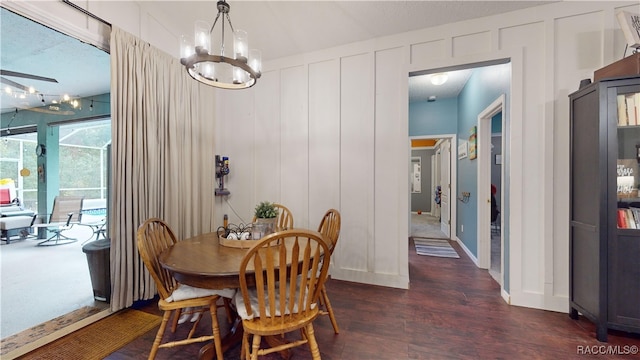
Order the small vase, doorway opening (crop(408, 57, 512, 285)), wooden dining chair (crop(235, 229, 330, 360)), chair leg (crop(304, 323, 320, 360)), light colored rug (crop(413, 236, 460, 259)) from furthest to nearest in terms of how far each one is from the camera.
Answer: light colored rug (crop(413, 236, 460, 259)), doorway opening (crop(408, 57, 512, 285)), the small vase, chair leg (crop(304, 323, 320, 360)), wooden dining chair (crop(235, 229, 330, 360))

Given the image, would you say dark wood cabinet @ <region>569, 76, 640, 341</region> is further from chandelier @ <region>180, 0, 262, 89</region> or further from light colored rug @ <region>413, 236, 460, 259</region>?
chandelier @ <region>180, 0, 262, 89</region>

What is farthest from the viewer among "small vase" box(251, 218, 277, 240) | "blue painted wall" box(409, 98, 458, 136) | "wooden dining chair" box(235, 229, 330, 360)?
"blue painted wall" box(409, 98, 458, 136)

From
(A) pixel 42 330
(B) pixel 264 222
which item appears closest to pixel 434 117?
(B) pixel 264 222

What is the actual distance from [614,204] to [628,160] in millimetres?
365

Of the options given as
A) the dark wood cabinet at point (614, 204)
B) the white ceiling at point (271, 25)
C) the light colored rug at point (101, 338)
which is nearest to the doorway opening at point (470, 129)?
the white ceiling at point (271, 25)

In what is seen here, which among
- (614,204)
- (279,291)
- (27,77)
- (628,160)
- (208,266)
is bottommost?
(279,291)

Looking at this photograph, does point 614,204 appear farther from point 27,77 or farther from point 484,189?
point 27,77

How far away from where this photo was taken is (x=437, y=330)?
1.99 metres

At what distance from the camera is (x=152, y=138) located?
2.43 metres

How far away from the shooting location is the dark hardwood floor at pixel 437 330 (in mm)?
1724

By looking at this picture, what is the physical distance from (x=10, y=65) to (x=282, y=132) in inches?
129

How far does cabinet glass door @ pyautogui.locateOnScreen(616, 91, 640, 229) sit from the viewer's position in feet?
5.89

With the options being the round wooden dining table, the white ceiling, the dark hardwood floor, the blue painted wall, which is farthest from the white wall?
the blue painted wall

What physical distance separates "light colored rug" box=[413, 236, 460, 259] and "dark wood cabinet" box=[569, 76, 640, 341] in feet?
6.85
